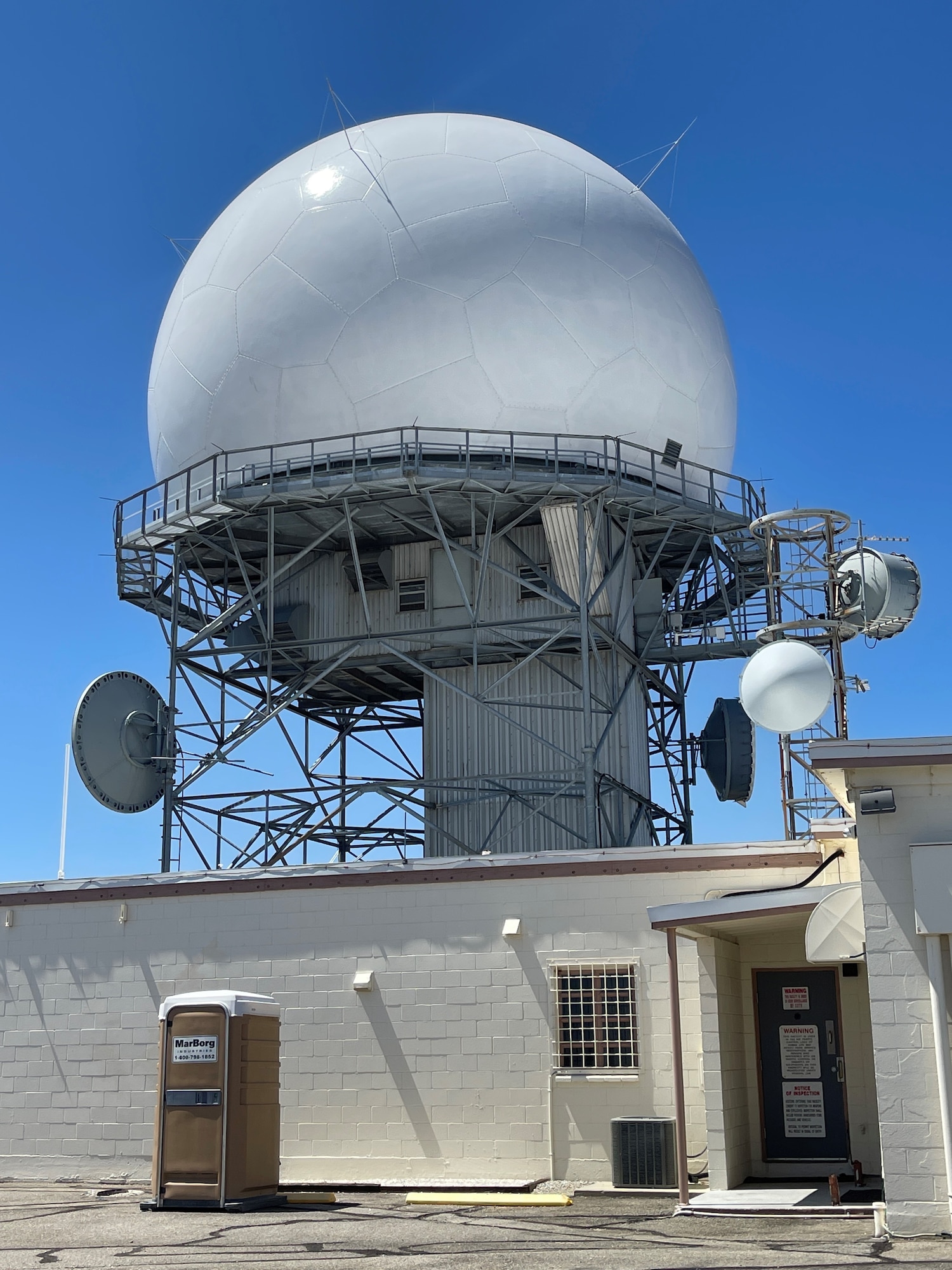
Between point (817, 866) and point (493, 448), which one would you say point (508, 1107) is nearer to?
point (817, 866)

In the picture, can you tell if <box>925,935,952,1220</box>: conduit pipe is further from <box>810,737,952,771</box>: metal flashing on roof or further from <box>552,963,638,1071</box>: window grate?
<box>552,963,638,1071</box>: window grate

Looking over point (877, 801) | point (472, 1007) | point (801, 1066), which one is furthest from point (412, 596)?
point (877, 801)

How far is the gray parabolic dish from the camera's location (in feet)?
79.7

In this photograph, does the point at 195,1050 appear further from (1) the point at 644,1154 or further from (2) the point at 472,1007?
(1) the point at 644,1154

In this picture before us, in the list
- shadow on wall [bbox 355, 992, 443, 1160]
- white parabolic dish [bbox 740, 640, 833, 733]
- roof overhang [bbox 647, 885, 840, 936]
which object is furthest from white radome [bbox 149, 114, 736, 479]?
roof overhang [bbox 647, 885, 840, 936]

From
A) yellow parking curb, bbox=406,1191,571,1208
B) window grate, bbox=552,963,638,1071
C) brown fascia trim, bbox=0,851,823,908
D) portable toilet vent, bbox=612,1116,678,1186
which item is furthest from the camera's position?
brown fascia trim, bbox=0,851,823,908

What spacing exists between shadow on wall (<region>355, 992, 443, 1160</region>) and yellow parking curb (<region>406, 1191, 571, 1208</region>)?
148cm

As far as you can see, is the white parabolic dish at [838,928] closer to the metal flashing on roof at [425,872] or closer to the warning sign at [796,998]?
the warning sign at [796,998]

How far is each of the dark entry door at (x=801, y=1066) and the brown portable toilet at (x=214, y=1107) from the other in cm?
540

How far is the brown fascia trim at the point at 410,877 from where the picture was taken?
1664cm

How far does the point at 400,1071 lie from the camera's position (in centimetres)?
1714

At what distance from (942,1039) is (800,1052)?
4.27 m

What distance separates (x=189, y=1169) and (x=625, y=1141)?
4653mm

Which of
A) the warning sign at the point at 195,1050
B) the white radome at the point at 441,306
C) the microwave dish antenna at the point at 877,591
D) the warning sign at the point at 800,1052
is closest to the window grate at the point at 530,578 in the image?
the white radome at the point at 441,306
